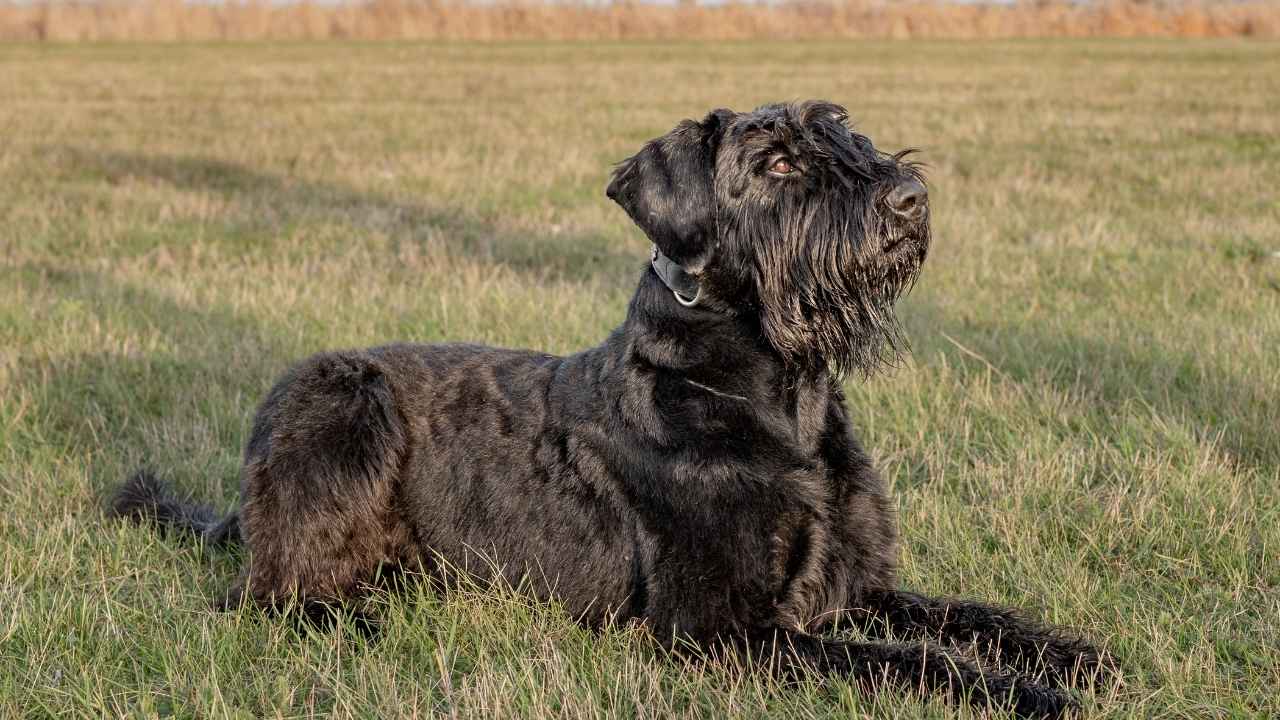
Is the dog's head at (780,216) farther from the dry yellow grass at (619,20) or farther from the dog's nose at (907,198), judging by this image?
the dry yellow grass at (619,20)

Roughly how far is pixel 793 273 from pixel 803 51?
154 ft

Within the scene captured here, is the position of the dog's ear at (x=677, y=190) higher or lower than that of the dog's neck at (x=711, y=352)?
higher

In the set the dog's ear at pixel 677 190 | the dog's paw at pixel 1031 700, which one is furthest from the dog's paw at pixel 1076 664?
the dog's ear at pixel 677 190

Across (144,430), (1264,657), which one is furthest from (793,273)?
(144,430)

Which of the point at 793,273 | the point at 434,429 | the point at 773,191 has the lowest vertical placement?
the point at 434,429

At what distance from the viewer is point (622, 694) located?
3.59 m

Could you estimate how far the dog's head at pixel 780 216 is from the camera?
3.69 m

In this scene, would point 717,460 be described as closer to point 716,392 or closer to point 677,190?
point 716,392

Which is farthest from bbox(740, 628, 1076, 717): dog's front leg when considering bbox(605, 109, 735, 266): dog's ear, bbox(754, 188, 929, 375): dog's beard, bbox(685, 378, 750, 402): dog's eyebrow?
bbox(605, 109, 735, 266): dog's ear

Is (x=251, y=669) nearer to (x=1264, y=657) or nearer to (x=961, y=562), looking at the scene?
(x=961, y=562)

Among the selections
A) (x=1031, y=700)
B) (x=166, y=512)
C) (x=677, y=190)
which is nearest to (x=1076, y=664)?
(x=1031, y=700)

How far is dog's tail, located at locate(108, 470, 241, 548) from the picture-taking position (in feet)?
16.0

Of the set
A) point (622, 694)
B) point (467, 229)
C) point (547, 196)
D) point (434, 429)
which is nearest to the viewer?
point (622, 694)

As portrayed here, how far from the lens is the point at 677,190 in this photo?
12.3ft
